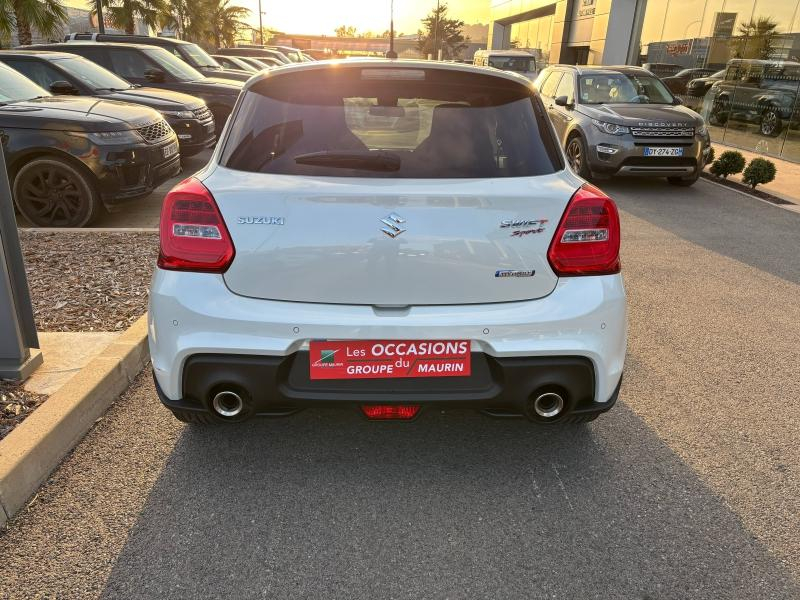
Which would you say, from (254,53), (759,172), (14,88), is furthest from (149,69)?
(254,53)

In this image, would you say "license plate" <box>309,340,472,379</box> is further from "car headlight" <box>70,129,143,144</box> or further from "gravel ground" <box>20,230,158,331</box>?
"car headlight" <box>70,129,143,144</box>

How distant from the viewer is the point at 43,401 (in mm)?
2990

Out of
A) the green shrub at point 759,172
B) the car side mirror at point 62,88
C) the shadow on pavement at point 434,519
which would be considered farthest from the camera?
the green shrub at point 759,172

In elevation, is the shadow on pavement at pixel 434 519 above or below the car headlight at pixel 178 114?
below

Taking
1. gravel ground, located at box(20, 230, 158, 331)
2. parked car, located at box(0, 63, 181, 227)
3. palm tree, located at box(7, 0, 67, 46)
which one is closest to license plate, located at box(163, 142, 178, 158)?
parked car, located at box(0, 63, 181, 227)

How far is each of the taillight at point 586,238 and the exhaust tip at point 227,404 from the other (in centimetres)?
130

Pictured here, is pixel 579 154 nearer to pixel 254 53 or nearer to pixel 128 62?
pixel 128 62

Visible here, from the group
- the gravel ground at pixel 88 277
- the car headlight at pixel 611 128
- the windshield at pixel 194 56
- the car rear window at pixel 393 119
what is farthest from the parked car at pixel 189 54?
the car rear window at pixel 393 119

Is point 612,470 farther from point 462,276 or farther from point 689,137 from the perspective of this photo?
point 689,137

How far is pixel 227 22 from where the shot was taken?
5372cm

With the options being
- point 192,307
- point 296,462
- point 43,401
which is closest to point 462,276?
point 192,307

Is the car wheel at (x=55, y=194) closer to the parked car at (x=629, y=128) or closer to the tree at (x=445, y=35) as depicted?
the parked car at (x=629, y=128)

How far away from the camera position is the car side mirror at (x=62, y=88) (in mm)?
7762

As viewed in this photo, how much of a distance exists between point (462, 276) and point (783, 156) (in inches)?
559
